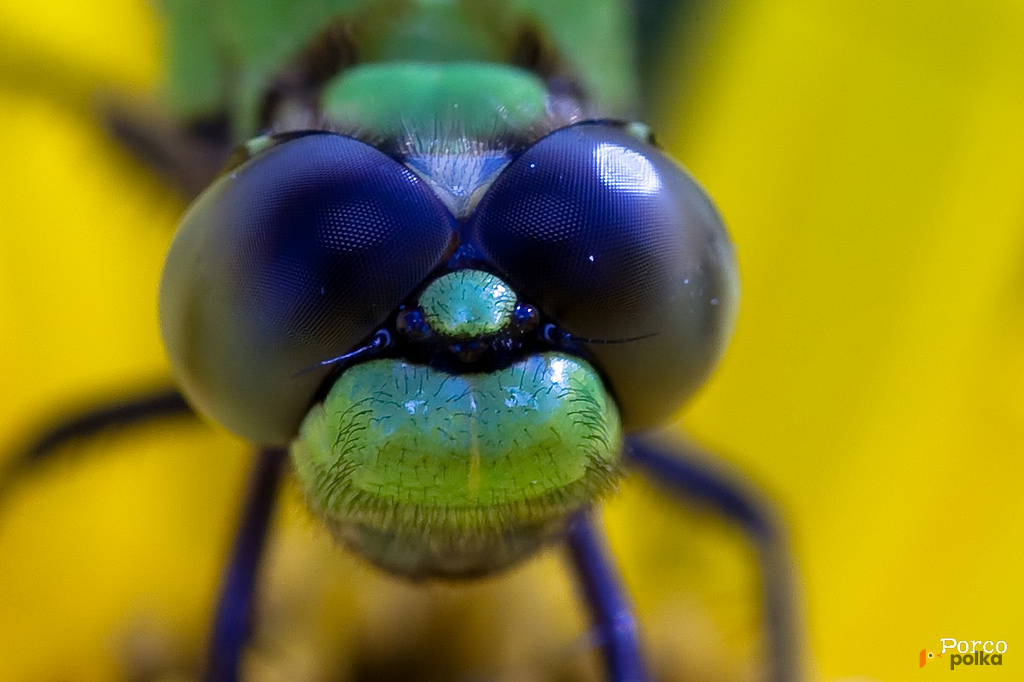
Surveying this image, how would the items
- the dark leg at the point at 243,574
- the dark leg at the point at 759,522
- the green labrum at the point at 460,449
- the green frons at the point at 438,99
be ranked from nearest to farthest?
the green labrum at the point at 460,449
the green frons at the point at 438,99
the dark leg at the point at 243,574
the dark leg at the point at 759,522

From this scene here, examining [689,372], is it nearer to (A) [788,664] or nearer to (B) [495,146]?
(B) [495,146]

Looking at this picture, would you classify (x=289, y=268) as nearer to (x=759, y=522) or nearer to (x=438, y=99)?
(x=438, y=99)

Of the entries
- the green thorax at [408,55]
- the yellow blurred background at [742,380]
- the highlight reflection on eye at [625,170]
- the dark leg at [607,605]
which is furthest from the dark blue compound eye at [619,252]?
the yellow blurred background at [742,380]

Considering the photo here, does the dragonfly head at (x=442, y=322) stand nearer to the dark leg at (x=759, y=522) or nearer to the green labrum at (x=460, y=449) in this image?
the green labrum at (x=460, y=449)

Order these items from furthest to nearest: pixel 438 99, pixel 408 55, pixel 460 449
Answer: pixel 408 55
pixel 438 99
pixel 460 449

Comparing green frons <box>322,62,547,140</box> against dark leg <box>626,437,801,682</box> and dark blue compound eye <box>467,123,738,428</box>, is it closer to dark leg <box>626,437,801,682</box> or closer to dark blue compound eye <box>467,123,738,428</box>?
dark blue compound eye <box>467,123,738,428</box>

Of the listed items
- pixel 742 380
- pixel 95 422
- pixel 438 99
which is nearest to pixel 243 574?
pixel 95 422

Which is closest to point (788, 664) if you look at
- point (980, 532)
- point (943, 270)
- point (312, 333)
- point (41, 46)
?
point (980, 532)
